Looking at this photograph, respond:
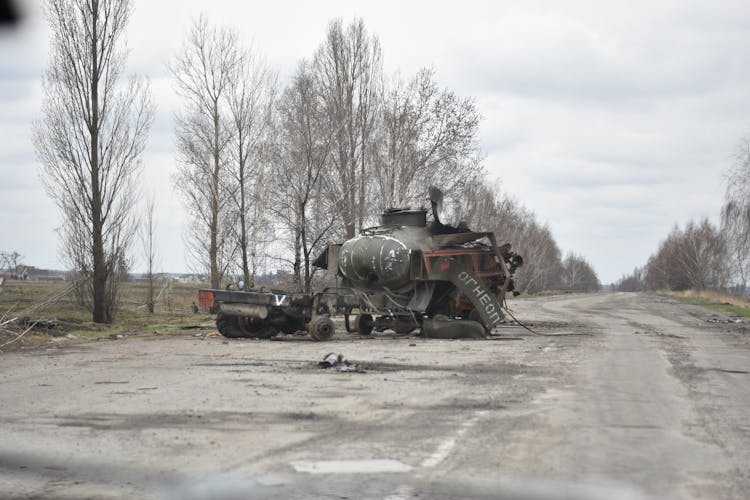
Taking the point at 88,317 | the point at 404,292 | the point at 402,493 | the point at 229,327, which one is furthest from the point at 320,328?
the point at 402,493

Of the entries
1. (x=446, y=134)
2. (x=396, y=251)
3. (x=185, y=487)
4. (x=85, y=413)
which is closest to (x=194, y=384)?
(x=85, y=413)

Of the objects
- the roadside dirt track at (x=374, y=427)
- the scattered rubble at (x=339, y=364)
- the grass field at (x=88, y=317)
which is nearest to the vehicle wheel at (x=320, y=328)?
the roadside dirt track at (x=374, y=427)

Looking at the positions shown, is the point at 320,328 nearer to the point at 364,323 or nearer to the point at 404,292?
the point at 364,323

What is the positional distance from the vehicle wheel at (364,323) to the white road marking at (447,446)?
40.7 ft

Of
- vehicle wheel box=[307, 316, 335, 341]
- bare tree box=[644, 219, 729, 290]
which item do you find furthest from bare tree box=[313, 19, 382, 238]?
bare tree box=[644, 219, 729, 290]

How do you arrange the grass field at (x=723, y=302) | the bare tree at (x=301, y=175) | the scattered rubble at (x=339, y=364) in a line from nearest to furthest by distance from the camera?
1. the scattered rubble at (x=339, y=364)
2. the bare tree at (x=301, y=175)
3. the grass field at (x=723, y=302)

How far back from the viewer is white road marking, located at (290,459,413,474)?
569 cm

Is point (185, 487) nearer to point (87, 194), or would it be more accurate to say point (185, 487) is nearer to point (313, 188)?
point (87, 194)

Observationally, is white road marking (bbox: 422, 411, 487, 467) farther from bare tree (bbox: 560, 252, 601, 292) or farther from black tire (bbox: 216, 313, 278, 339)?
bare tree (bbox: 560, 252, 601, 292)

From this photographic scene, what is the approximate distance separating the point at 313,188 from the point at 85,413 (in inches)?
979

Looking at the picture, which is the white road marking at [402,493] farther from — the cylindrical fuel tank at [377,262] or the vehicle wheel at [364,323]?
the vehicle wheel at [364,323]

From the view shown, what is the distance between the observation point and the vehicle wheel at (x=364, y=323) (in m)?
20.4

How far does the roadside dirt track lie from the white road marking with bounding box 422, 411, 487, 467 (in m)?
0.03

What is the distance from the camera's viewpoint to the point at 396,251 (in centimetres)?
1983
